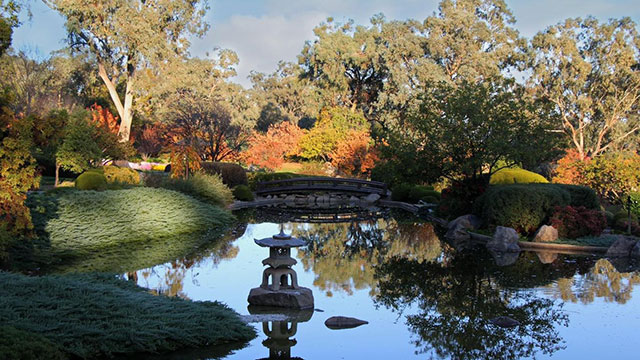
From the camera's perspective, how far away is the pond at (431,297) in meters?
7.94

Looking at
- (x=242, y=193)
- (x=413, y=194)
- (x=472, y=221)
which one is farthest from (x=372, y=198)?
(x=472, y=221)

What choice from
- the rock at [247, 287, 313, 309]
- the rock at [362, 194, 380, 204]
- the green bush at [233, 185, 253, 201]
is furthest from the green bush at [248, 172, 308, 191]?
the rock at [247, 287, 313, 309]

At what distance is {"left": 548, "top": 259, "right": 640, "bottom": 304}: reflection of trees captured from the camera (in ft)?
35.8

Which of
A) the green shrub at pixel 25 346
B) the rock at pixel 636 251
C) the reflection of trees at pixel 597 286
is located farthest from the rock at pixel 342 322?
the rock at pixel 636 251

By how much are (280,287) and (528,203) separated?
9.60 meters

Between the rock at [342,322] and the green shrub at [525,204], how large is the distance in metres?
9.54

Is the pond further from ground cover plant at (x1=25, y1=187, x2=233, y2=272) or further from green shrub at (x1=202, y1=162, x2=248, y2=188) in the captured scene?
green shrub at (x1=202, y1=162, x2=248, y2=188)

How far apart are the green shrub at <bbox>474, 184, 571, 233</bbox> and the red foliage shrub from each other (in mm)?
374

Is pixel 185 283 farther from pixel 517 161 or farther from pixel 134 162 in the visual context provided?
pixel 134 162

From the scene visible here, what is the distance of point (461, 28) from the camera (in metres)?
44.8

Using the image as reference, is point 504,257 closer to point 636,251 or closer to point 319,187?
point 636,251

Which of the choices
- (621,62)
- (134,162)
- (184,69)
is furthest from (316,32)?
(621,62)

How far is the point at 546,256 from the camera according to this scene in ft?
49.7

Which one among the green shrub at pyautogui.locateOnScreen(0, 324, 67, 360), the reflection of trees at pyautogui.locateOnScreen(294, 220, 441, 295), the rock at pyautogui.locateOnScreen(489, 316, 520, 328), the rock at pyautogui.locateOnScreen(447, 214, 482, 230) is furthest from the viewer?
the rock at pyautogui.locateOnScreen(447, 214, 482, 230)
